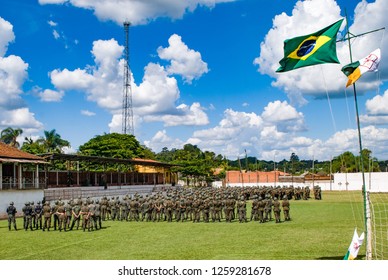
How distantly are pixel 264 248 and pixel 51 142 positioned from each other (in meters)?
45.3

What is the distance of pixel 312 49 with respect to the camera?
10.5m

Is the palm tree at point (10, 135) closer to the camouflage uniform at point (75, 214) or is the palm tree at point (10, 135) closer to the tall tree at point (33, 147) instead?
the tall tree at point (33, 147)

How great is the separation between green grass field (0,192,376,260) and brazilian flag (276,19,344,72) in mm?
4622

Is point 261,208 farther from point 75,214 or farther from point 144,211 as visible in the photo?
point 75,214

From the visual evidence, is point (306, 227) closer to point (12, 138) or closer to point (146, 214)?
point (146, 214)

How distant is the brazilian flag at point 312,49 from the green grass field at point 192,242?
4.62 metres

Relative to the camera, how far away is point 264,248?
43.0 ft

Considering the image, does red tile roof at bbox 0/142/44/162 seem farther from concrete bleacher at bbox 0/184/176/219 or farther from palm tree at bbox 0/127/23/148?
palm tree at bbox 0/127/23/148

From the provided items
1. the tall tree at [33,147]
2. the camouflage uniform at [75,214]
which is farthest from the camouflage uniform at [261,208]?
the tall tree at [33,147]

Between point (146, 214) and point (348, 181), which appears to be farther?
point (348, 181)

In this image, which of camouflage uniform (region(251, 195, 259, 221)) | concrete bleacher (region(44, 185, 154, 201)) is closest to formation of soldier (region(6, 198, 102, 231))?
camouflage uniform (region(251, 195, 259, 221))
